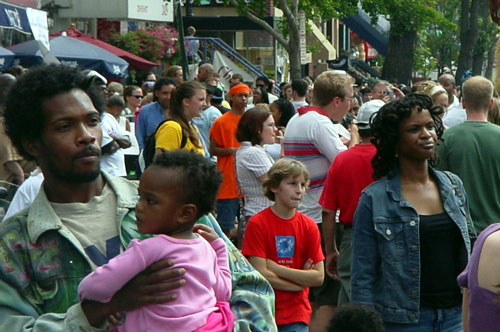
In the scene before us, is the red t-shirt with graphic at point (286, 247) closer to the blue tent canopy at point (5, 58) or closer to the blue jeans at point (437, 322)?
the blue jeans at point (437, 322)

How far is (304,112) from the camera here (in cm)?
822

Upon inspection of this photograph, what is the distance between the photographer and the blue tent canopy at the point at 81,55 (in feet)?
66.0

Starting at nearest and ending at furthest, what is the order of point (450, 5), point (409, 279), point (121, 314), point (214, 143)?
point (121, 314)
point (409, 279)
point (214, 143)
point (450, 5)

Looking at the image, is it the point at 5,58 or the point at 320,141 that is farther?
the point at 5,58

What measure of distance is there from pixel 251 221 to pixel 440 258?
197cm

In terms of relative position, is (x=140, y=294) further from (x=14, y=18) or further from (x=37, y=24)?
(x=37, y=24)

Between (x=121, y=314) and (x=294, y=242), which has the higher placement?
(x=121, y=314)

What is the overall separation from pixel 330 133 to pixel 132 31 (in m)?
24.6

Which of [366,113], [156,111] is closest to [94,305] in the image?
[366,113]

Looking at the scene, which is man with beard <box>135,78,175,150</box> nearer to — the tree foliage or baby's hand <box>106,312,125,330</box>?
baby's hand <box>106,312,125,330</box>

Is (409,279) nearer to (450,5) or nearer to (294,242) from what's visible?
(294,242)

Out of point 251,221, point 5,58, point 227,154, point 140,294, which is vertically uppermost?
point 5,58

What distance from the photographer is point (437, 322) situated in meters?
5.05

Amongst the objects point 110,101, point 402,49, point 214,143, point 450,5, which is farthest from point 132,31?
point 450,5
